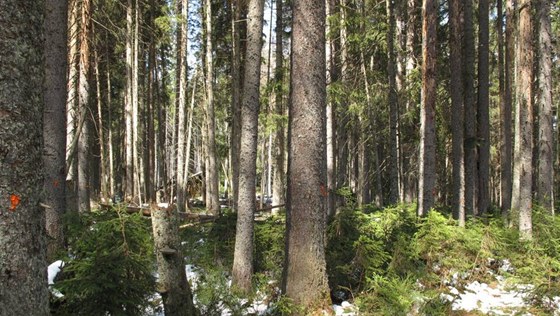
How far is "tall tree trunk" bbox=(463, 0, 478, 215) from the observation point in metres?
11.6

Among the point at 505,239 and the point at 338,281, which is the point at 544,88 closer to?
the point at 505,239

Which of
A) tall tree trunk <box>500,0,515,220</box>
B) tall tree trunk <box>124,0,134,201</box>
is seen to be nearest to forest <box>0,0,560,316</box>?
tall tree trunk <box>500,0,515,220</box>

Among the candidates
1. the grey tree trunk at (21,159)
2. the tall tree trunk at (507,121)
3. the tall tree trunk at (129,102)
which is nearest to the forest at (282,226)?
the grey tree trunk at (21,159)

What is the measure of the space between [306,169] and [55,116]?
4.41 m

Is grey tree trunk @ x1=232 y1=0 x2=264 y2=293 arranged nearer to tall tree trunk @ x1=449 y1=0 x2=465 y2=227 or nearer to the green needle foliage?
the green needle foliage

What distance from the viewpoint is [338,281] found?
6.49 meters

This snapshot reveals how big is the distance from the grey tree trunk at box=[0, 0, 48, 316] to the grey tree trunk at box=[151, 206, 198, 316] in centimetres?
185

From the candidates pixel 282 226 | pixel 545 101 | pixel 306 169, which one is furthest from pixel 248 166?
pixel 545 101

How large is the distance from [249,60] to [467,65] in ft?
27.2

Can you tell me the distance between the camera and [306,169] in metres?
5.53

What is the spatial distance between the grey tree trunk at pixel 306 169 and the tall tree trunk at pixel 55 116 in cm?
397

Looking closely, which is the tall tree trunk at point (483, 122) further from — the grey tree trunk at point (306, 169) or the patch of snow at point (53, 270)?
the patch of snow at point (53, 270)

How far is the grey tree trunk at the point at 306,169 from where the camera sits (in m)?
5.48

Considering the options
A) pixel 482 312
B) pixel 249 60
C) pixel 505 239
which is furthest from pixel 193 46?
pixel 482 312
